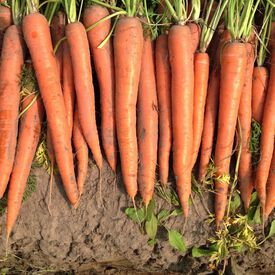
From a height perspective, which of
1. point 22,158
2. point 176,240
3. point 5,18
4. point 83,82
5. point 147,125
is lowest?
point 176,240

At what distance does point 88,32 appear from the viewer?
1.76 meters

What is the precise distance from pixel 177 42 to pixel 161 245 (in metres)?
1.09

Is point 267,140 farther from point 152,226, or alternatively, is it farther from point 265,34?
point 152,226

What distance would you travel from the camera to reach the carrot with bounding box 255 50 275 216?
1769mm

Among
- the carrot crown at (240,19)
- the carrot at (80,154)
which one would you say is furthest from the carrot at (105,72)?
the carrot crown at (240,19)

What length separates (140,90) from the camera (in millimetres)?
1826

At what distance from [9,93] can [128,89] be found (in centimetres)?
60

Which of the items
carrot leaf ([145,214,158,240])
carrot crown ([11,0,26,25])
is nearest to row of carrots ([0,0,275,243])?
carrot crown ([11,0,26,25])

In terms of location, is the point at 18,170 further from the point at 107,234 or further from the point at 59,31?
the point at 59,31

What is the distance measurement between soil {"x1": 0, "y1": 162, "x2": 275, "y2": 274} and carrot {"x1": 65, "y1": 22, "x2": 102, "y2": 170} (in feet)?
0.58

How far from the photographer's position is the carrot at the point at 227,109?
5.54ft

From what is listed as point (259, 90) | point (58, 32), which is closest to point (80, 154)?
point (58, 32)

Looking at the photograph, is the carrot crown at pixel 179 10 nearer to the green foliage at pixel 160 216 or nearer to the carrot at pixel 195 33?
the carrot at pixel 195 33

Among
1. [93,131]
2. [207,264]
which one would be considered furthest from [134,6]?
[207,264]
